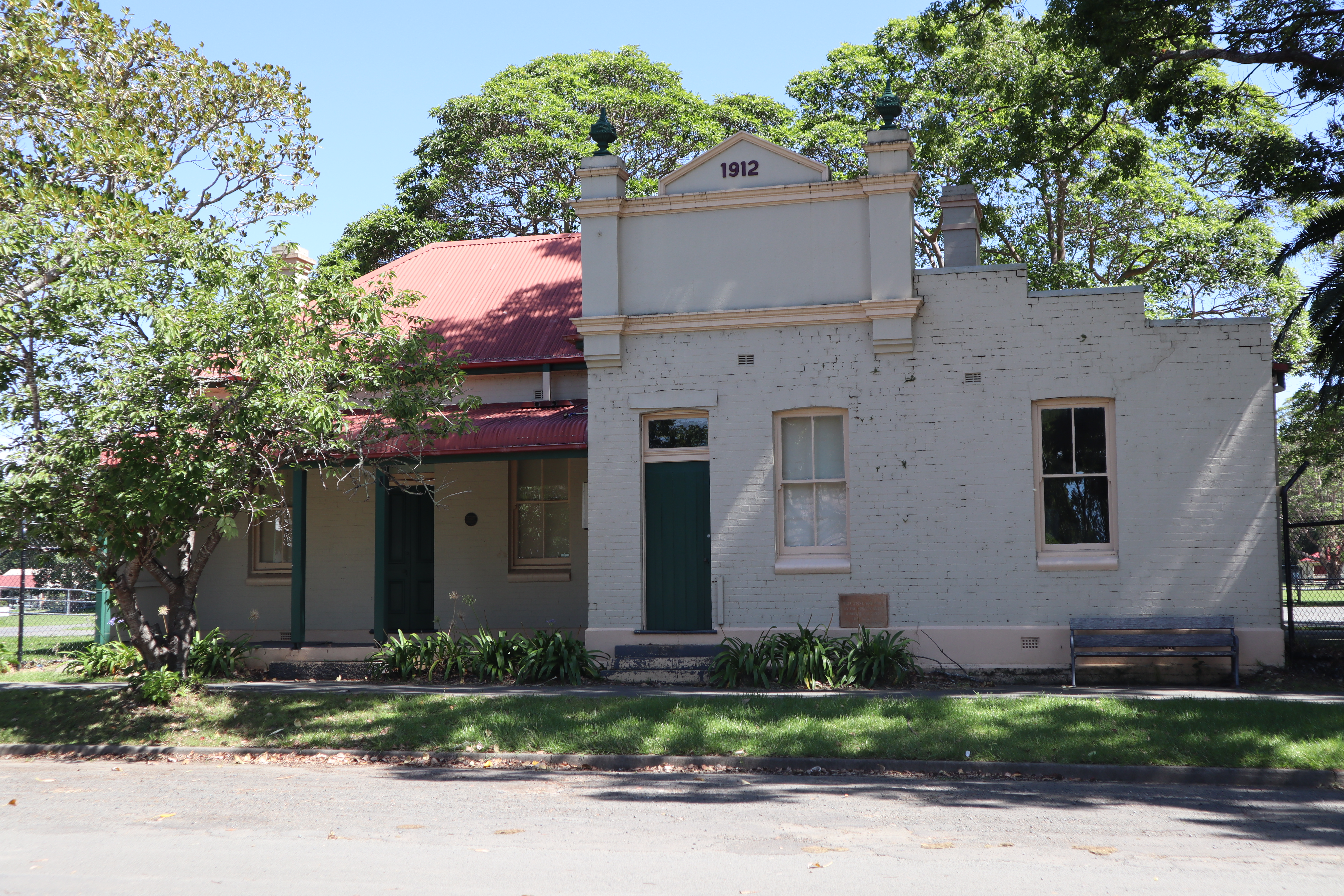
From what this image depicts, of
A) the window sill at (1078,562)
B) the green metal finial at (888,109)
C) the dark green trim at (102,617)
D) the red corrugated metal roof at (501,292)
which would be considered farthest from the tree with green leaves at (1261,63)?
the dark green trim at (102,617)

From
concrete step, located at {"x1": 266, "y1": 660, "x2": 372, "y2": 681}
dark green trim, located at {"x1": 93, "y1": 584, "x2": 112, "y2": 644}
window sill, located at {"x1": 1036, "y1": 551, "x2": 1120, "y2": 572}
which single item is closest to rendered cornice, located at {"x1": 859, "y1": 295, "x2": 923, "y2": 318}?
window sill, located at {"x1": 1036, "y1": 551, "x2": 1120, "y2": 572}

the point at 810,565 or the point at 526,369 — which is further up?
the point at 526,369

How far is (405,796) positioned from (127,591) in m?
5.35

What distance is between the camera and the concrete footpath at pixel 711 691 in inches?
442

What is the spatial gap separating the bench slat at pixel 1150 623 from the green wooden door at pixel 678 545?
14.6 feet

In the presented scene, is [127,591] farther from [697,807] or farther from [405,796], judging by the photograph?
[697,807]

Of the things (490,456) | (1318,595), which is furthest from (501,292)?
(1318,595)

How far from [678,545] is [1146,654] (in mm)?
5620

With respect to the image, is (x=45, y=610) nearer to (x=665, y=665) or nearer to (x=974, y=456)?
(x=665, y=665)

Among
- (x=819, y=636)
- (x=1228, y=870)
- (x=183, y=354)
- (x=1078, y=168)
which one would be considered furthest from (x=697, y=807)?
(x=1078, y=168)

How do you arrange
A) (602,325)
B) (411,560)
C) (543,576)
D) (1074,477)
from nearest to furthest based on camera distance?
(1074,477)
(602,325)
(543,576)
(411,560)

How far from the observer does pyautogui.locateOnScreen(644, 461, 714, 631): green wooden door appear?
14055 mm

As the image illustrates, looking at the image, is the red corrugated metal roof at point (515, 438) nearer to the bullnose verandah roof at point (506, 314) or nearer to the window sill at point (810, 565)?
the bullnose verandah roof at point (506, 314)

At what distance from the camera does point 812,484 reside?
13.9 meters
